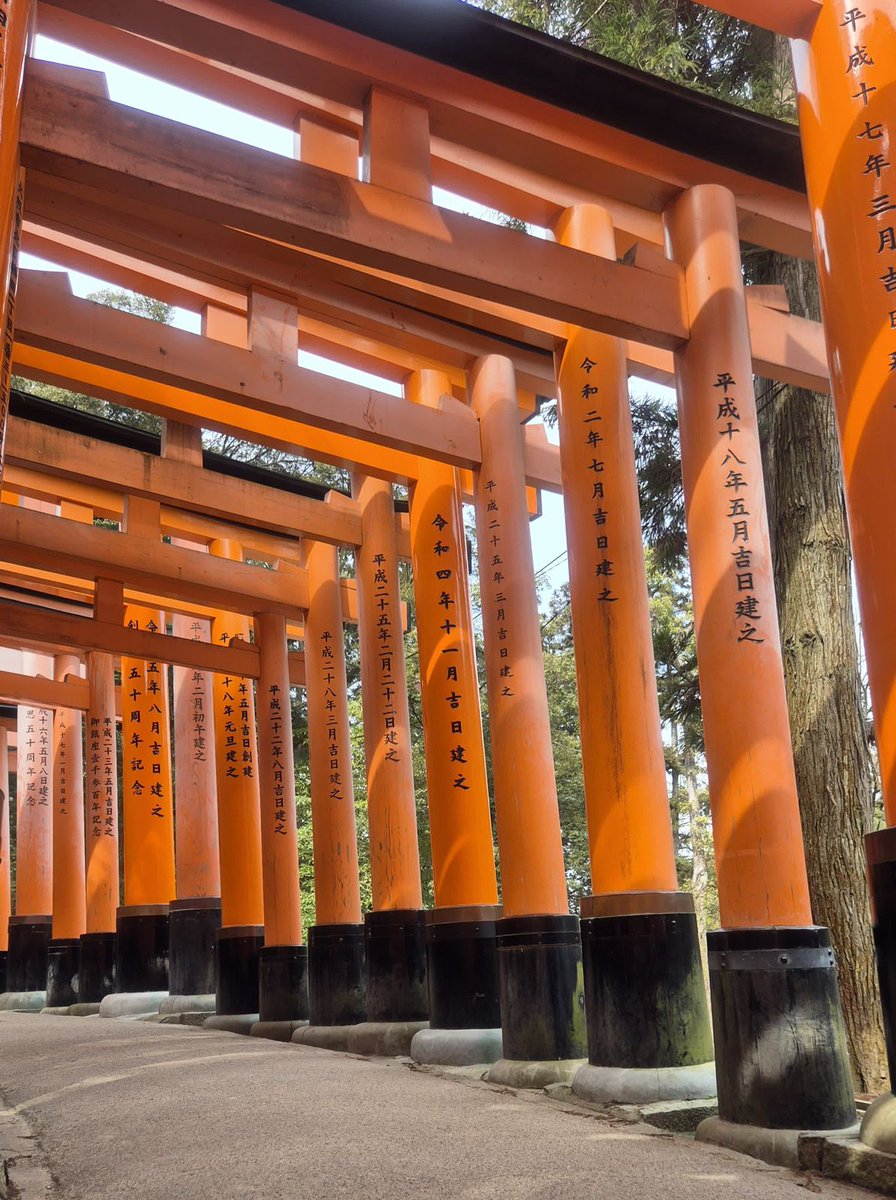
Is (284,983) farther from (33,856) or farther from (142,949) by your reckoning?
(33,856)

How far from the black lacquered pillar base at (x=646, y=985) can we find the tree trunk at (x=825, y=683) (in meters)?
1.83

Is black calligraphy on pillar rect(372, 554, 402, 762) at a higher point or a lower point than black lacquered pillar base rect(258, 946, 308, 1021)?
higher

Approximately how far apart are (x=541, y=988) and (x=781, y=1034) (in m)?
2.23

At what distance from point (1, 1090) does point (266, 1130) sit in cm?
273

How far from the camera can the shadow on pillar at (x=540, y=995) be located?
6516 millimetres

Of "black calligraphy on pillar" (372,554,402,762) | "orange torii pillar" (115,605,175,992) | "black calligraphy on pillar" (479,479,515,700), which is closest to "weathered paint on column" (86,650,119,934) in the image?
"orange torii pillar" (115,605,175,992)

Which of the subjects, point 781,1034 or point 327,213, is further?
point 327,213

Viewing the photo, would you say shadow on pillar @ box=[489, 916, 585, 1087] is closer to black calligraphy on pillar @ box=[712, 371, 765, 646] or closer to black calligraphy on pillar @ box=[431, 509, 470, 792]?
black calligraphy on pillar @ box=[431, 509, 470, 792]

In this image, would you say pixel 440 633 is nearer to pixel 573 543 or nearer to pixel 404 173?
pixel 573 543

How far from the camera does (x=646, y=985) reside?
5.55 m

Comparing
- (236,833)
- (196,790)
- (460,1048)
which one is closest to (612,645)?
(460,1048)

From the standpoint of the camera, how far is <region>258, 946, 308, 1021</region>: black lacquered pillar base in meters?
10.5

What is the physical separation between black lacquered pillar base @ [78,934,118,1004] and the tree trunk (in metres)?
9.52

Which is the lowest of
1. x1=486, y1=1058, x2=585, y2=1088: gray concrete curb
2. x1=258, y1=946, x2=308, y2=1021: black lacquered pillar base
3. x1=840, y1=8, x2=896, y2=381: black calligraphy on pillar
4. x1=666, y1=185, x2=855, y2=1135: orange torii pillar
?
x1=486, y1=1058, x2=585, y2=1088: gray concrete curb
